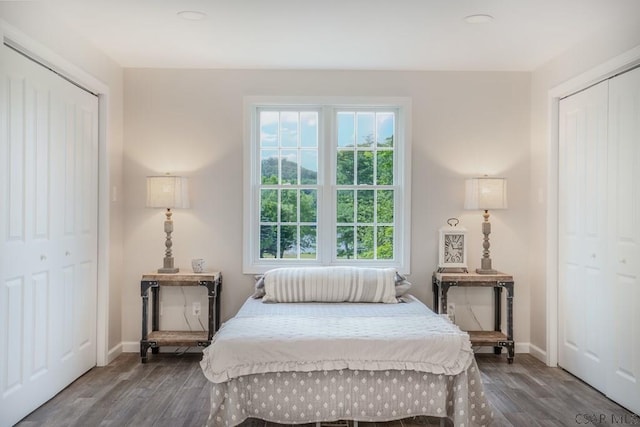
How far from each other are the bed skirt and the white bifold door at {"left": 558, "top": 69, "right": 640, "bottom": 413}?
1.21m

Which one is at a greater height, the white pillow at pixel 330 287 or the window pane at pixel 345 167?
the window pane at pixel 345 167

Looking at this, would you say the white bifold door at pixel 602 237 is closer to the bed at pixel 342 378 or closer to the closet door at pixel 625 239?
the closet door at pixel 625 239

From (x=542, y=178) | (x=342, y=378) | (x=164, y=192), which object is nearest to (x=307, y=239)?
(x=164, y=192)

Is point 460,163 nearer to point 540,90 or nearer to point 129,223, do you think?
point 540,90

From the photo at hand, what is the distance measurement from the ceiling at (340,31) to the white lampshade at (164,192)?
102cm

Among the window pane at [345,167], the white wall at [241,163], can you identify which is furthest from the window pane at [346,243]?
the white wall at [241,163]

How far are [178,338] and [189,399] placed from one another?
88 cm

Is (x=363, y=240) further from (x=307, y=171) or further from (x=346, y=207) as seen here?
(x=307, y=171)

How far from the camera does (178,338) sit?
419 centimetres

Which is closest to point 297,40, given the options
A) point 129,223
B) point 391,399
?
point 129,223

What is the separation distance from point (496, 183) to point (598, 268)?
3.44 feet

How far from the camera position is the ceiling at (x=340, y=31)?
3.17 metres

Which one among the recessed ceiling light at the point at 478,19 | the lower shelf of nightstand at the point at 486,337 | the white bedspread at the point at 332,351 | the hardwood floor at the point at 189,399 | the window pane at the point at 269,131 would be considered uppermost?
the recessed ceiling light at the point at 478,19

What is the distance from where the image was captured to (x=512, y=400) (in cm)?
339
